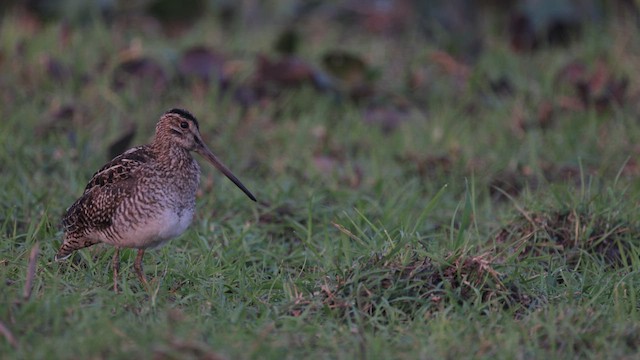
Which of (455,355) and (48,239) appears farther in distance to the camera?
(48,239)

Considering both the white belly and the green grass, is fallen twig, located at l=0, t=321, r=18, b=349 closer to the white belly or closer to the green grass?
the green grass

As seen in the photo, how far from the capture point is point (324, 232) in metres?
5.91

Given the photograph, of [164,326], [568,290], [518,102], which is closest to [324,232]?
[568,290]

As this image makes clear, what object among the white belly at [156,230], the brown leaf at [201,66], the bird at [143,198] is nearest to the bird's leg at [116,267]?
the bird at [143,198]

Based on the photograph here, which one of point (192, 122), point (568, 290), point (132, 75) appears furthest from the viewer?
point (132, 75)

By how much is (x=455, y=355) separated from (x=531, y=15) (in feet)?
19.0

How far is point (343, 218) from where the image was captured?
624 centimetres

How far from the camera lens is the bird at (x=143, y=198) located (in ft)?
16.8

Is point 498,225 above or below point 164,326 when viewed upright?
below

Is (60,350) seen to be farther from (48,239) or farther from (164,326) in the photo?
(48,239)

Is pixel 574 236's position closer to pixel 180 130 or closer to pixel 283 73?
pixel 180 130

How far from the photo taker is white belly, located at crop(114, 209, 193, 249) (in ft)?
16.7

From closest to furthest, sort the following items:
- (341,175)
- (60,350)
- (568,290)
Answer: (60,350) < (568,290) < (341,175)

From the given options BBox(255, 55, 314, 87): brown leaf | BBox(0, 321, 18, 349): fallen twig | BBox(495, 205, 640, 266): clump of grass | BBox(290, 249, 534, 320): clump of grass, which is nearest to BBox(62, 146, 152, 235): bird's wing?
BBox(290, 249, 534, 320): clump of grass
